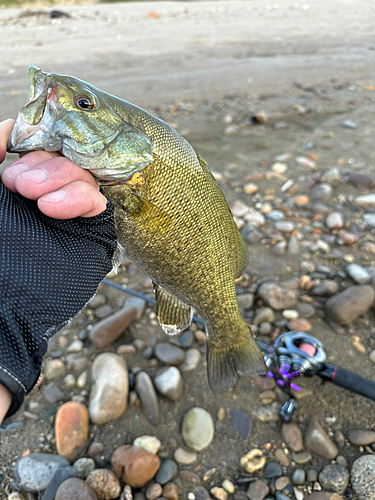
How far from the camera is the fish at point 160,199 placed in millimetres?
1612

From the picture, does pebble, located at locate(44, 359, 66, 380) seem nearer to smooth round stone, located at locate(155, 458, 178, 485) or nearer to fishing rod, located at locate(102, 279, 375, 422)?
smooth round stone, located at locate(155, 458, 178, 485)

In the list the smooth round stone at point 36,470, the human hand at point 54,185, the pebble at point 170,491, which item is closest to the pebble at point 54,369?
the smooth round stone at point 36,470

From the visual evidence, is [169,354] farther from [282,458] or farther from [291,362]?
[282,458]

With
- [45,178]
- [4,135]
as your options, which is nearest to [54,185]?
[45,178]

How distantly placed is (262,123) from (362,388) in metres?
4.63

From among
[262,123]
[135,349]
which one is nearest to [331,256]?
[135,349]

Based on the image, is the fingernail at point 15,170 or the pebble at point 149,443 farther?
the pebble at point 149,443

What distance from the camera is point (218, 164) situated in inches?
196

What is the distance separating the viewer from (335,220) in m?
3.81

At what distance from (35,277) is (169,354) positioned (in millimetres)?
1522

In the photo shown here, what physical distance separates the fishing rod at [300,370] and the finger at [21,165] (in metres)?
1.80

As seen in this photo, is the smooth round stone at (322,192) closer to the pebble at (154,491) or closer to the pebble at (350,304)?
the pebble at (350,304)

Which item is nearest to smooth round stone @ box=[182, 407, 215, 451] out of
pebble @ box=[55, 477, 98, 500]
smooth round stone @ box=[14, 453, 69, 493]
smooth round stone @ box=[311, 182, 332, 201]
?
pebble @ box=[55, 477, 98, 500]

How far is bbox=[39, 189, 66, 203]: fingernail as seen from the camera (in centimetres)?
140
